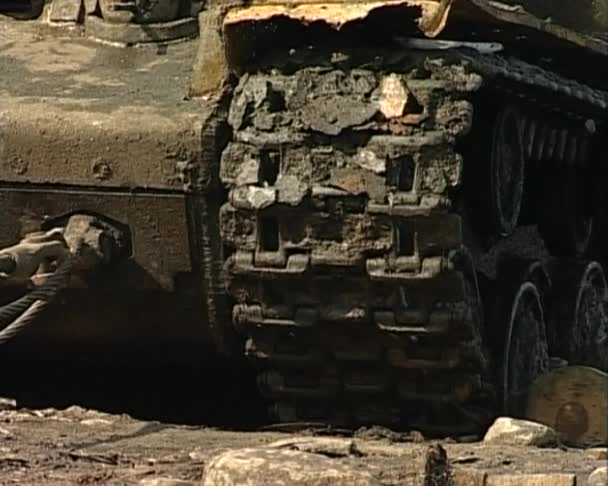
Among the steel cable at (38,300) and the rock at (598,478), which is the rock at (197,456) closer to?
the steel cable at (38,300)

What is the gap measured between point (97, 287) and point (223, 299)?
0.43 meters

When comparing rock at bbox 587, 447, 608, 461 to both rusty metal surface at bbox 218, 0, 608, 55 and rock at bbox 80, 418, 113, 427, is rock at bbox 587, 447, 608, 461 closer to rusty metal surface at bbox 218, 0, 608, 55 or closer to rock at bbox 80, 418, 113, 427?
rusty metal surface at bbox 218, 0, 608, 55

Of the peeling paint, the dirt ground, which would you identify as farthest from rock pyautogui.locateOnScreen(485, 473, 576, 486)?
the peeling paint

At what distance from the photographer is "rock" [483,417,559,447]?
19.0ft

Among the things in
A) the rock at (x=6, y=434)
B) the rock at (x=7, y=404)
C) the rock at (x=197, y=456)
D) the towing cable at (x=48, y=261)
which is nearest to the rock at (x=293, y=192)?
the towing cable at (x=48, y=261)

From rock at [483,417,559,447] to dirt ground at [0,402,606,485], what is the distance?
0.30 ft

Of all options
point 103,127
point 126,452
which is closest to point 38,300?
point 103,127

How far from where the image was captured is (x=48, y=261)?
5938 millimetres

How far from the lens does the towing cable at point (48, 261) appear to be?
5.83 meters

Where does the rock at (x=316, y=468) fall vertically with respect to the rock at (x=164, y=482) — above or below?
above

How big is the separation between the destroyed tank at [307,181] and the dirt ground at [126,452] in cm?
29

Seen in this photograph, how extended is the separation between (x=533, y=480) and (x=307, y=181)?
1.32 metres

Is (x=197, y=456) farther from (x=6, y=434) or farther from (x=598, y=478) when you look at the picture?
(x=598, y=478)

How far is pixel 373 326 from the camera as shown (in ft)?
19.2
